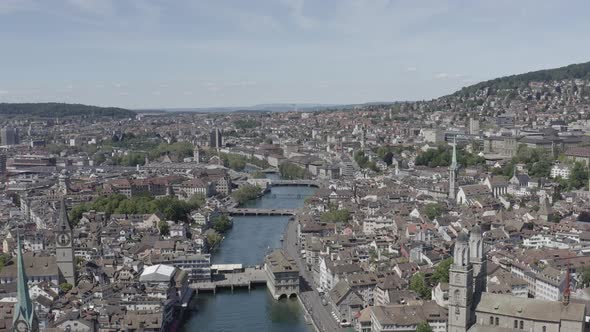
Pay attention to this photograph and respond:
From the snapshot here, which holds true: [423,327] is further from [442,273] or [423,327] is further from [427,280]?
[427,280]

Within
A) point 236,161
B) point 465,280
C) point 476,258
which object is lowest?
point 236,161

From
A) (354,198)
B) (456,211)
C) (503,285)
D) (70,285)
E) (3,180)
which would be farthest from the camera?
(3,180)

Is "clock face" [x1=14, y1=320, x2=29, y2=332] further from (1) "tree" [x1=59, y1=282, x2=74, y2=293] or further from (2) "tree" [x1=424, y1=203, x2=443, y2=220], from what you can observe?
(2) "tree" [x1=424, y1=203, x2=443, y2=220]

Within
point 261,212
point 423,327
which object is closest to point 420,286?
point 423,327

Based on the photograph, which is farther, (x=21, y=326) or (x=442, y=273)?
(x=442, y=273)

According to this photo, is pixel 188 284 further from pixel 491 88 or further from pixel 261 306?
pixel 491 88

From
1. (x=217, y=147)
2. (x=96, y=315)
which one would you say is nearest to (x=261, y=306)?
(x=96, y=315)
